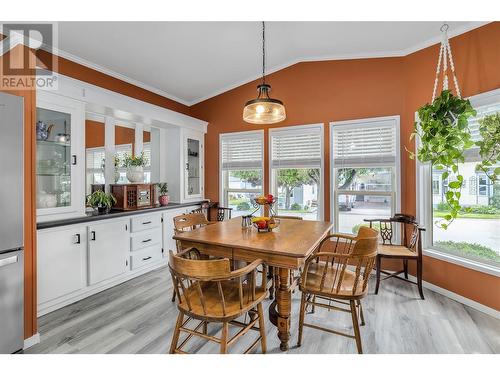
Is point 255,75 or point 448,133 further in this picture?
point 255,75

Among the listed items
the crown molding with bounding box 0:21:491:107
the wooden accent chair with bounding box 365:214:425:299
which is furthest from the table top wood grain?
the crown molding with bounding box 0:21:491:107

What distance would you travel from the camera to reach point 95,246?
288 centimetres

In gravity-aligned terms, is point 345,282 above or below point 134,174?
below

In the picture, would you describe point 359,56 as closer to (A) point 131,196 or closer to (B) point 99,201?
(A) point 131,196

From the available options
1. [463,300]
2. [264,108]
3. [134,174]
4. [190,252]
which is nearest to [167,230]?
[134,174]

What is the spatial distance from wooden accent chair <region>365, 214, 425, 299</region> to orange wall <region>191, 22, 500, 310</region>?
Result: 22cm

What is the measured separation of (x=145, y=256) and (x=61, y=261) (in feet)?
3.61

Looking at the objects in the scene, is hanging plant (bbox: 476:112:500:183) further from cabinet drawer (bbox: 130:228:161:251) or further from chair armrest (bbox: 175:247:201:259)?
cabinet drawer (bbox: 130:228:161:251)

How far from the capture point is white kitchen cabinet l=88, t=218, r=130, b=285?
2.86 meters

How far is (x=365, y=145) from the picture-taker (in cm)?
369

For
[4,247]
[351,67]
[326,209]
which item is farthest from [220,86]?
[4,247]
